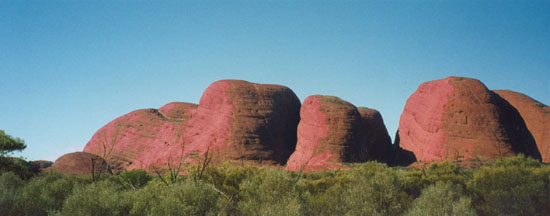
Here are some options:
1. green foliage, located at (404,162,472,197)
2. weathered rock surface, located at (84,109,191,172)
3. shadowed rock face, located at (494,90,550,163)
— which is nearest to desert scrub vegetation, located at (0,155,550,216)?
green foliage, located at (404,162,472,197)

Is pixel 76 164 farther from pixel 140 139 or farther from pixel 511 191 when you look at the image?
pixel 511 191

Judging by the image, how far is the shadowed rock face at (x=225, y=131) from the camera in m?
55.2

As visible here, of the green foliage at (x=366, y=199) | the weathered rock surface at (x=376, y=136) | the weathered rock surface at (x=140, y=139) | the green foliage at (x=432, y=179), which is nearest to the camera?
A: the green foliage at (x=366, y=199)

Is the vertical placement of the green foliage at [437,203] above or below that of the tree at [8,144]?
below

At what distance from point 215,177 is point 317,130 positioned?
25.3m

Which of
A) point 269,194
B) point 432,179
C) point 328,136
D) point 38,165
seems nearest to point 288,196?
point 269,194

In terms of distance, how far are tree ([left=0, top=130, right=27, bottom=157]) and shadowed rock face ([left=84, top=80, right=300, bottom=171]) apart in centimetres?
1826

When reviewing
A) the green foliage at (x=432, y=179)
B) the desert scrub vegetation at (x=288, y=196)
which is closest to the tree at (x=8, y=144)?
the desert scrub vegetation at (x=288, y=196)

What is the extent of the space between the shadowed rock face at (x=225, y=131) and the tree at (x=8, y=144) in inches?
719

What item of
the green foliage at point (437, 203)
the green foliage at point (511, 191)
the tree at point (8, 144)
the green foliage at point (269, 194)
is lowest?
the green foliage at point (511, 191)

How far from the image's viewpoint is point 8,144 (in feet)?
117

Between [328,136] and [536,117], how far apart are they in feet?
104

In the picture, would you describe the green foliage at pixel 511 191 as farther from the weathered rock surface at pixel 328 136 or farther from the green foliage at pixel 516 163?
the weathered rock surface at pixel 328 136

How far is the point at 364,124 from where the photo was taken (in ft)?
191
